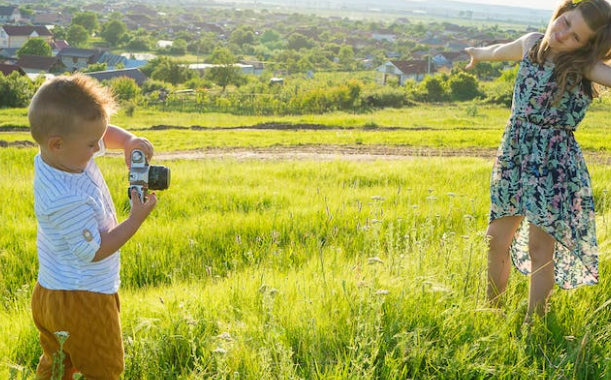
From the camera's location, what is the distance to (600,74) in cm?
278

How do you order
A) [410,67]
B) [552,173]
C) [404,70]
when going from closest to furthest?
[552,173] < [404,70] < [410,67]

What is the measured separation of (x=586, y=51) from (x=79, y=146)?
2466 mm

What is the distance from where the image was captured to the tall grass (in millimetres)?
2387

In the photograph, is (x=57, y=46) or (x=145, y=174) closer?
(x=145, y=174)

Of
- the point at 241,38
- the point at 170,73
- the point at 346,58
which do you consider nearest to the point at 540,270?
the point at 170,73

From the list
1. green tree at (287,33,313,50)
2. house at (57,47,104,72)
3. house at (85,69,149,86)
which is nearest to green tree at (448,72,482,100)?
house at (85,69,149,86)

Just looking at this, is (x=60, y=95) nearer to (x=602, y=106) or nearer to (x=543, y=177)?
(x=543, y=177)

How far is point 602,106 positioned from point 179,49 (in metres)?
111

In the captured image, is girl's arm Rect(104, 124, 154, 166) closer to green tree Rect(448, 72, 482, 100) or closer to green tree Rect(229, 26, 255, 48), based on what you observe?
green tree Rect(448, 72, 482, 100)

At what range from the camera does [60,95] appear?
2082 millimetres

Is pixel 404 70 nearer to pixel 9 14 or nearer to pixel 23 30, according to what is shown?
pixel 23 30

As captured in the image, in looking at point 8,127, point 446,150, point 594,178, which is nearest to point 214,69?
point 8,127

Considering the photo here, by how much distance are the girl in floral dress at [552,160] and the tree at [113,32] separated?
149m

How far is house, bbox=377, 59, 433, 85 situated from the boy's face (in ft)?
300
